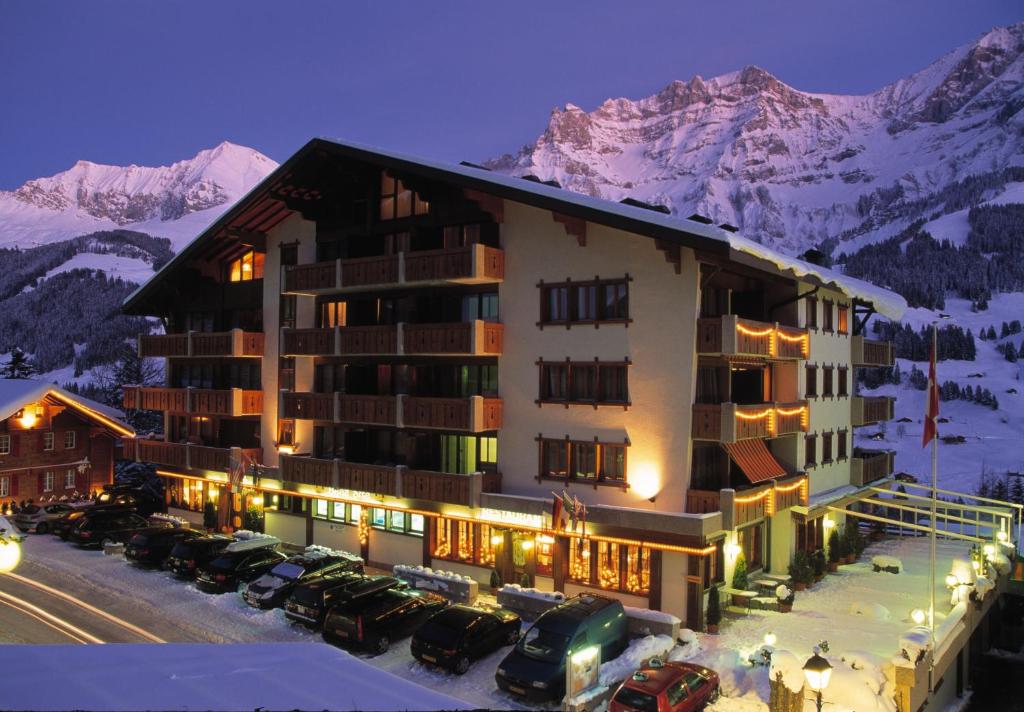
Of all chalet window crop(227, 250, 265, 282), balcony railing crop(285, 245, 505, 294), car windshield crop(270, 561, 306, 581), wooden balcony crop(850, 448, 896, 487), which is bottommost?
car windshield crop(270, 561, 306, 581)

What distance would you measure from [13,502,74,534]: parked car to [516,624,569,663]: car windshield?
31.4 metres

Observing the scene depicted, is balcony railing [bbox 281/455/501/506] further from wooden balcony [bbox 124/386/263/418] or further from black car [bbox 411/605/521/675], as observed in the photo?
black car [bbox 411/605/521/675]

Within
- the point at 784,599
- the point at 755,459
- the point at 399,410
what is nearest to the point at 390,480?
the point at 399,410

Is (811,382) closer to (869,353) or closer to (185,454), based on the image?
(869,353)

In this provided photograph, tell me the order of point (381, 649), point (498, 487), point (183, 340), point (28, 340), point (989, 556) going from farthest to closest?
point (28, 340)
point (183, 340)
point (989, 556)
point (498, 487)
point (381, 649)

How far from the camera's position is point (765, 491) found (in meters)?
28.0

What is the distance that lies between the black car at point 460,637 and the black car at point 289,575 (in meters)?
7.21

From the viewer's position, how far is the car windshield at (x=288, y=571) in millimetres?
28188

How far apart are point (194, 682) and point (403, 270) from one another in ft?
84.5

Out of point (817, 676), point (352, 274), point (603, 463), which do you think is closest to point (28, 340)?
point (352, 274)

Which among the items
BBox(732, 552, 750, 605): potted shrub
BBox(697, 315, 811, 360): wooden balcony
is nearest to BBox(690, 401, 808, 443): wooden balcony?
BBox(697, 315, 811, 360): wooden balcony

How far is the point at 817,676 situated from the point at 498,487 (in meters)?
15.7

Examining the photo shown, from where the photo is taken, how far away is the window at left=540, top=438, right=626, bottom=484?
2780cm

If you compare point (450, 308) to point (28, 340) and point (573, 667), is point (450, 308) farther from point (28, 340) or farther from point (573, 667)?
point (28, 340)
